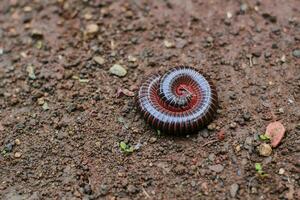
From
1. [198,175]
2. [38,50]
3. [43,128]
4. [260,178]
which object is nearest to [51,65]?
[38,50]

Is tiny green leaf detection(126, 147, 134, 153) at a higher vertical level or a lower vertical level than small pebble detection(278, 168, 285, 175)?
lower

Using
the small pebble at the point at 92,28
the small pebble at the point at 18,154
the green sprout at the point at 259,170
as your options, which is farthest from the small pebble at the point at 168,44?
the small pebble at the point at 18,154

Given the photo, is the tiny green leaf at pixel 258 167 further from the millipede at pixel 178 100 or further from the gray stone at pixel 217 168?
the millipede at pixel 178 100

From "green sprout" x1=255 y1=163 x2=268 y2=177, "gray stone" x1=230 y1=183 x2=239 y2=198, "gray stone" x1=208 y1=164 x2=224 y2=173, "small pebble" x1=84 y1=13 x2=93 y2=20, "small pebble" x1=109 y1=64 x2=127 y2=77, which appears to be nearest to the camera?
"gray stone" x1=230 y1=183 x2=239 y2=198

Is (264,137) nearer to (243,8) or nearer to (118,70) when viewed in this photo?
(118,70)

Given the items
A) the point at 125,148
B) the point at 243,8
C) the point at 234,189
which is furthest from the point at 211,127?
the point at 243,8

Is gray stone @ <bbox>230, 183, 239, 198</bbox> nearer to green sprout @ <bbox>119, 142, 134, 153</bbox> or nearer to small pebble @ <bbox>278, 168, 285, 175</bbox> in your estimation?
small pebble @ <bbox>278, 168, 285, 175</bbox>

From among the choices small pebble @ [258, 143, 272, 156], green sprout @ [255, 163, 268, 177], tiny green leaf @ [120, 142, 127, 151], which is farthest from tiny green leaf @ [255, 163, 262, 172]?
tiny green leaf @ [120, 142, 127, 151]
